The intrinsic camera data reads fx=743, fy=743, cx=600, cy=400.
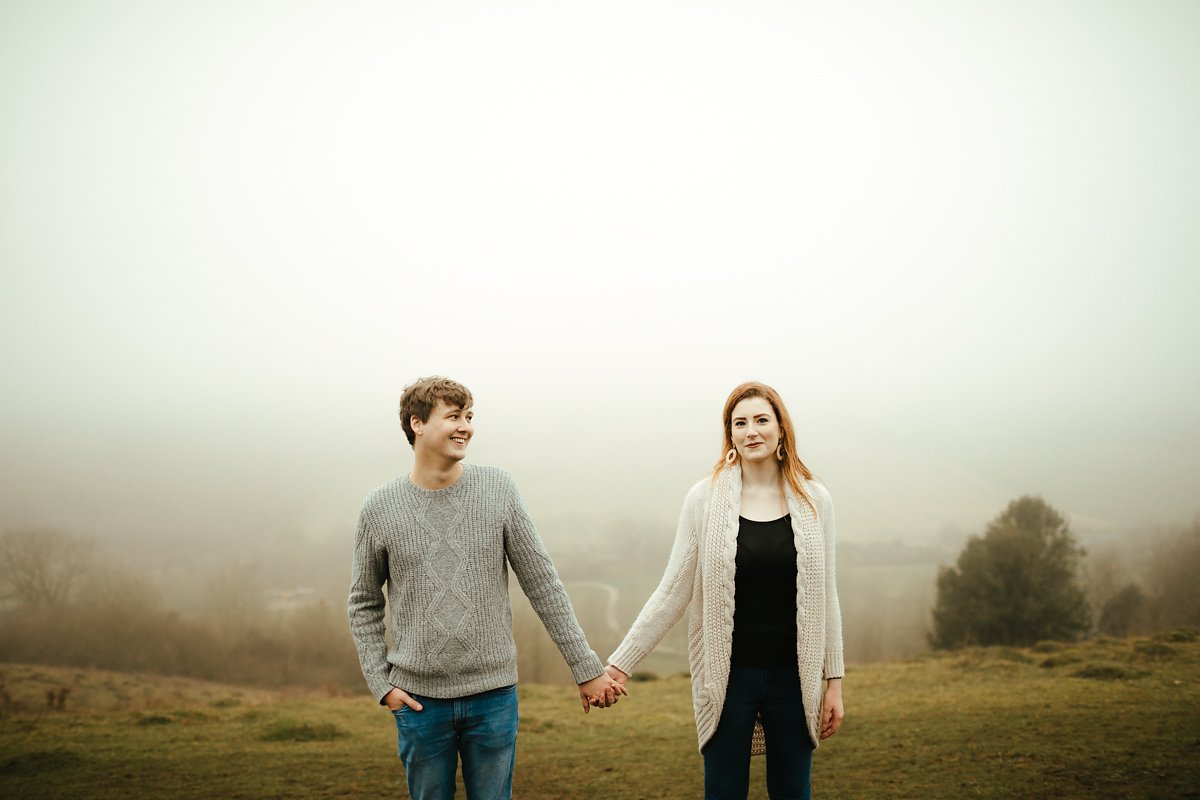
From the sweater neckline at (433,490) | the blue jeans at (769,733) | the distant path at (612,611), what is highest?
the sweater neckline at (433,490)

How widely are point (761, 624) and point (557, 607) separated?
3.81 ft

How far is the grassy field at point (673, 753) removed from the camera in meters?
8.50

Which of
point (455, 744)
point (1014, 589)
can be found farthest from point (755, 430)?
point (1014, 589)

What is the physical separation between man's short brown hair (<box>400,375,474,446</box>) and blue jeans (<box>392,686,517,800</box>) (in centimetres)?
142

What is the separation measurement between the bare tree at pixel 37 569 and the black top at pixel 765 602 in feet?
268

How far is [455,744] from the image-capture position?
393 cm

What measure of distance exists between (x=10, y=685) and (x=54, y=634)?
2143 cm

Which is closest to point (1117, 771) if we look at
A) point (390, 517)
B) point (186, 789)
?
point (390, 517)

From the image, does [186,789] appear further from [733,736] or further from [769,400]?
[769,400]

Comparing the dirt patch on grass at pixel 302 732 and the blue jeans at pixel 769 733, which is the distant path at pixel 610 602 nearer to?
the dirt patch on grass at pixel 302 732

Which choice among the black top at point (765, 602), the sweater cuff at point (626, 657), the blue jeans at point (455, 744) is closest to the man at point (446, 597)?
the blue jeans at point (455, 744)

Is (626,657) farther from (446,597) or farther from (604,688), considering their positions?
(446,597)

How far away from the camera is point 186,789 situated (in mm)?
9797

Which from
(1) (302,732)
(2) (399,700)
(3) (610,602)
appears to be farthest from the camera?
(3) (610,602)
